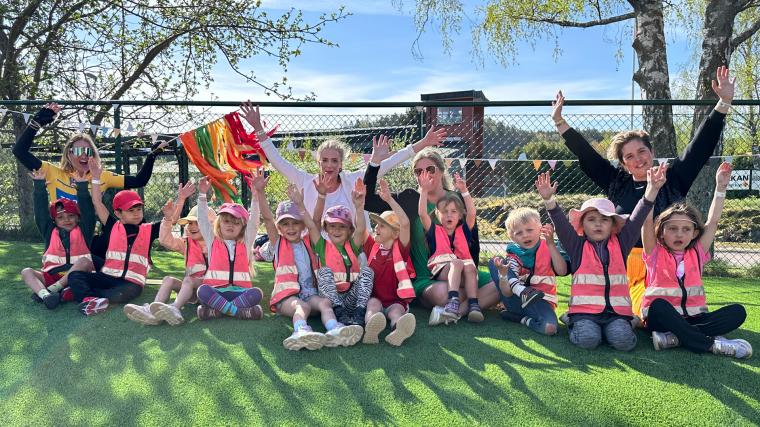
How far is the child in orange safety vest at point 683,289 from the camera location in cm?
362

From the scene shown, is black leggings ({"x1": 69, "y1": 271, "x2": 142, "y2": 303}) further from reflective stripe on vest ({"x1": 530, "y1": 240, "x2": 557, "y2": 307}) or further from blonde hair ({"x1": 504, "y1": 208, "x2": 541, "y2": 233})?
reflective stripe on vest ({"x1": 530, "y1": 240, "x2": 557, "y2": 307})

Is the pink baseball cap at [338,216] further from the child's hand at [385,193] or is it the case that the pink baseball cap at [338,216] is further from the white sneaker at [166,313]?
the white sneaker at [166,313]

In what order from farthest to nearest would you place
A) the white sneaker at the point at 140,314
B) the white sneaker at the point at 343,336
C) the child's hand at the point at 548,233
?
the white sneaker at the point at 140,314 → the child's hand at the point at 548,233 → the white sneaker at the point at 343,336

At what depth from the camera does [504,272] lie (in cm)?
414

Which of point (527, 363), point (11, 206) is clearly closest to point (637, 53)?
point (527, 363)

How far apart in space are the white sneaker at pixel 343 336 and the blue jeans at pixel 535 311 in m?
1.37

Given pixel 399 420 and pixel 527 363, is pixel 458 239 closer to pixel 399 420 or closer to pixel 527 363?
pixel 527 363

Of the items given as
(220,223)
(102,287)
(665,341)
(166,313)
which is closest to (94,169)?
(102,287)

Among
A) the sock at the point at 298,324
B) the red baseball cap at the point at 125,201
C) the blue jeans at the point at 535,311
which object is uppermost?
the red baseball cap at the point at 125,201

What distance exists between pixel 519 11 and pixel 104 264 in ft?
25.4

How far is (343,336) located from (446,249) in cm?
130

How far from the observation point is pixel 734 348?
11.6 ft

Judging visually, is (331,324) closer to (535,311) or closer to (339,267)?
(339,267)

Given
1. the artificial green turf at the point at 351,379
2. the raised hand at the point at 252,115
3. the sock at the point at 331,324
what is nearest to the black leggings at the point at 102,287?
the artificial green turf at the point at 351,379
